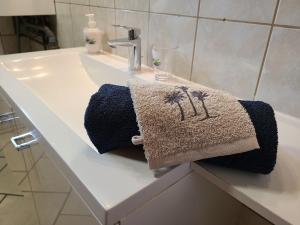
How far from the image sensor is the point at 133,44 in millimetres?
819

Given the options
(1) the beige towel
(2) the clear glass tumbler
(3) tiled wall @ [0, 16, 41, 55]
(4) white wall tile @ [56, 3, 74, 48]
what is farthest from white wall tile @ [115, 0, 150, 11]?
(3) tiled wall @ [0, 16, 41, 55]

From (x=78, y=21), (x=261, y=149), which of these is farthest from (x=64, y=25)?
(x=261, y=149)

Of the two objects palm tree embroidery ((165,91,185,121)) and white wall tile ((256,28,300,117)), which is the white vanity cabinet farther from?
white wall tile ((256,28,300,117))

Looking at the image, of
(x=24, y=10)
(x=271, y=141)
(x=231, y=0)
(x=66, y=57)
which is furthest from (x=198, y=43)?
(x=24, y=10)

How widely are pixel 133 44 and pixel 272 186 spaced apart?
61 cm

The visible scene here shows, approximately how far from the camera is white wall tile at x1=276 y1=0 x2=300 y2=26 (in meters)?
0.48

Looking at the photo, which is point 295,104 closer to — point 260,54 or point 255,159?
point 260,54

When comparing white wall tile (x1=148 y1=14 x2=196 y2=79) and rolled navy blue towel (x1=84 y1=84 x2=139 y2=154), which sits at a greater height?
white wall tile (x1=148 y1=14 x2=196 y2=79)

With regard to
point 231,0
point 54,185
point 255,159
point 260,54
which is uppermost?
point 231,0

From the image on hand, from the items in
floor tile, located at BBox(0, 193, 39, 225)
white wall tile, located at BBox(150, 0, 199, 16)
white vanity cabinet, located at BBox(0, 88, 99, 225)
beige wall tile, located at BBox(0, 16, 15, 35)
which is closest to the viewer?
white vanity cabinet, located at BBox(0, 88, 99, 225)

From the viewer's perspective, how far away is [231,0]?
0.58 meters

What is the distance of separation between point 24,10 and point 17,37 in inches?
15.4

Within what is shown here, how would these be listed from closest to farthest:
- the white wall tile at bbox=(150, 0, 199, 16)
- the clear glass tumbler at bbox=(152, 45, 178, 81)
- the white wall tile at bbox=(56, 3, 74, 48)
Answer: the white wall tile at bbox=(150, 0, 199, 16), the clear glass tumbler at bbox=(152, 45, 178, 81), the white wall tile at bbox=(56, 3, 74, 48)

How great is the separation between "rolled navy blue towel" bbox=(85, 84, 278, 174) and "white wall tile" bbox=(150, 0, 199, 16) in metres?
0.38
